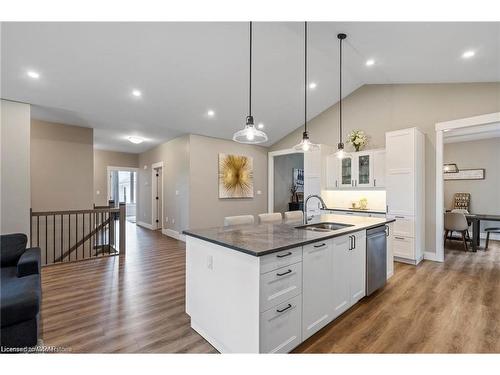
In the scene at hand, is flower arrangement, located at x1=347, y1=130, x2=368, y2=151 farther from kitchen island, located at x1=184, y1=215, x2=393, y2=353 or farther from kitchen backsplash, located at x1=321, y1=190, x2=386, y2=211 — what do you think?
kitchen island, located at x1=184, y1=215, x2=393, y2=353

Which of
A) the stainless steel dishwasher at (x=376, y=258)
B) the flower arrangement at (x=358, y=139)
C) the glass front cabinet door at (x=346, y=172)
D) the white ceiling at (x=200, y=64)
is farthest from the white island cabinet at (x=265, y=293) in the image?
the flower arrangement at (x=358, y=139)

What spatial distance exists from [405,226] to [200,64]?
14.6 feet

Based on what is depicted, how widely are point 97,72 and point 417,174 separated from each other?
541 cm

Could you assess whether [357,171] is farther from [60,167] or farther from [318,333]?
[60,167]

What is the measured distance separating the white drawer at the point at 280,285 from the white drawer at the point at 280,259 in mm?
30

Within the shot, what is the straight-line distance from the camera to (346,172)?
547cm

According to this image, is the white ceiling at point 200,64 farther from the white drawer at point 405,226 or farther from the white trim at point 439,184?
Result: the white drawer at point 405,226

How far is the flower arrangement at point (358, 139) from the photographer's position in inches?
208
